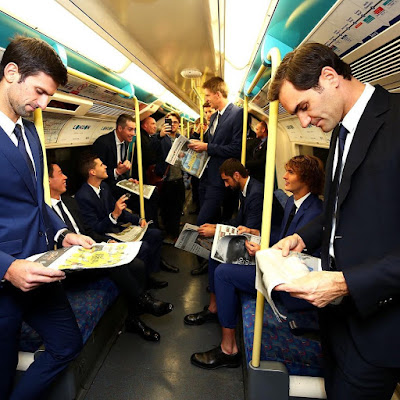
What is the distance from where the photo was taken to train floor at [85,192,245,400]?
221 cm

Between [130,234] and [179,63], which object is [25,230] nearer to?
[130,234]

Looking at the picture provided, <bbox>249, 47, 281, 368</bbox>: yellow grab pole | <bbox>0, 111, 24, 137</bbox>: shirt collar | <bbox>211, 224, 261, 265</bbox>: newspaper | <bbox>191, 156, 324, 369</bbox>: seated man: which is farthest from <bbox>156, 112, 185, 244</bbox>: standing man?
<bbox>0, 111, 24, 137</bbox>: shirt collar

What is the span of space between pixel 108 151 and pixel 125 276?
6.25 feet

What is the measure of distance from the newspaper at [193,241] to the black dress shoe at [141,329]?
0.78 metres

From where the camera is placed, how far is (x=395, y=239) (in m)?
1.13

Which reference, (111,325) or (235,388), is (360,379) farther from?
(111,325)

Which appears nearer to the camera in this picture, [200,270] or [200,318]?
[200,318]

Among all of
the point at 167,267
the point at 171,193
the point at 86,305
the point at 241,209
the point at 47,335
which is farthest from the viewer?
the point at 171,193

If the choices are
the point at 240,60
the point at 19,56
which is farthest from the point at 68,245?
the point at 240,60

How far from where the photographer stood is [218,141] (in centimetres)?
378

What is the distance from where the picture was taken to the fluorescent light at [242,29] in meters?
2.11

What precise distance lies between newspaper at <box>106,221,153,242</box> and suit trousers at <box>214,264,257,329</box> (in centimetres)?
115

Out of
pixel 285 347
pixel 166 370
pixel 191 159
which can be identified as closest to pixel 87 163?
pixel 191 159

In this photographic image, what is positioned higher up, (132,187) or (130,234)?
(132,187)
